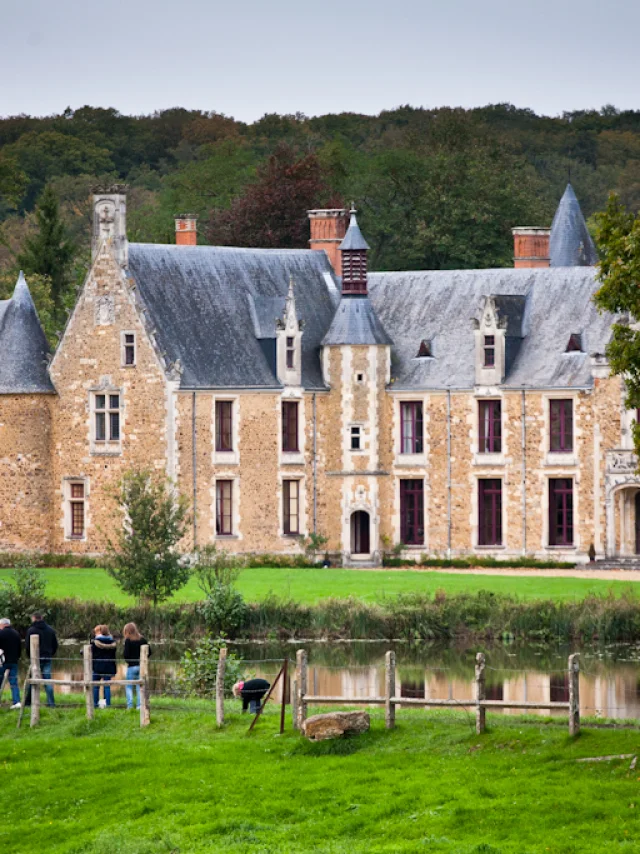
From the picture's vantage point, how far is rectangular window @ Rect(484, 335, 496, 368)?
148 ft

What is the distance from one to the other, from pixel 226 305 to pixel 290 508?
4802 millimetres

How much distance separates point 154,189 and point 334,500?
4523 centimetres

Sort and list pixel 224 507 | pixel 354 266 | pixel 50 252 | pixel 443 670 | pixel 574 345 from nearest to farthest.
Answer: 1. pixel 443 670
2. pixel 574 345
3. pixel 224 507
4. pixel 354 266
5. pixel 50 252

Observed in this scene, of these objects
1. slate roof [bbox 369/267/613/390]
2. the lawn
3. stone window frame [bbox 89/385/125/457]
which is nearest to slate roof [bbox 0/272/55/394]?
stone window frame [bbox 89/385/125/457]

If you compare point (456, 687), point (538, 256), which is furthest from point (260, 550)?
point (456, 687)

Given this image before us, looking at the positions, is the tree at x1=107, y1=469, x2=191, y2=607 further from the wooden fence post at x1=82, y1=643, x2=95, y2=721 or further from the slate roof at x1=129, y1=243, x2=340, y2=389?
the wooden fence post at x1=82, y1=643, x2=95, y2=721

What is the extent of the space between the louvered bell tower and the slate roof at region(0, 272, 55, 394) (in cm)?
693

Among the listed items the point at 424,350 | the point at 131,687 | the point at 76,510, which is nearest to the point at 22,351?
the point at 76,510

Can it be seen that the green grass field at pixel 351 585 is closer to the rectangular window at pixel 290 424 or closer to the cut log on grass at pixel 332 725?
the rectangular window at pixel 290 424

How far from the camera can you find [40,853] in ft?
65.7

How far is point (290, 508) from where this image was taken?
149 feet

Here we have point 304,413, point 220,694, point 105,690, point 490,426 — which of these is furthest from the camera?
point 304,413

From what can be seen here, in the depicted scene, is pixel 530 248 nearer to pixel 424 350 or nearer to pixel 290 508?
pixel 424 350

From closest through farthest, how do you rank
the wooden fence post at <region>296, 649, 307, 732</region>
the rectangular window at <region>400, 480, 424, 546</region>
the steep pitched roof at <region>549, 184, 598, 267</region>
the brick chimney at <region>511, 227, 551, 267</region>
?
the wooden fence post at <region>296, 649, 307, 732</region> → the rectangular window at <region>400, 480, 424, 546</region> → the brick chimney at <region>511, 227, 551, 267</region> → the steep pitched roof at <region>549, 184, 598, 267</region>
